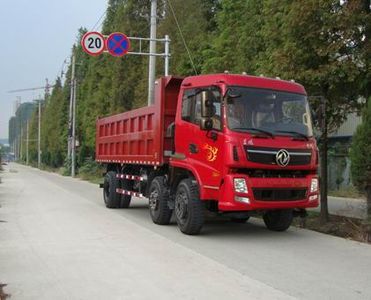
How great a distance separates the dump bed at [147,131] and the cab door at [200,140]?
39.0 inches

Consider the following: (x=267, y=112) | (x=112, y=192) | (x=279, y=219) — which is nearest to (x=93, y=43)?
(x=112, y=192)

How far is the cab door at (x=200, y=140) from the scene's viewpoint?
11891 mm

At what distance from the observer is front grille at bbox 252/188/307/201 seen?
1171 centimetres

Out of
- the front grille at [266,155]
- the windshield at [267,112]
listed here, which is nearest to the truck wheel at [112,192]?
the windshield at [267,112]

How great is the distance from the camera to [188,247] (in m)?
11.2

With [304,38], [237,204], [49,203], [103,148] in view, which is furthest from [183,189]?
[49,203]

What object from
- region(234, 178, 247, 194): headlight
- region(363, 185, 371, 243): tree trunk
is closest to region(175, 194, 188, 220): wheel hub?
region(234, 178, 247, 194): headlight

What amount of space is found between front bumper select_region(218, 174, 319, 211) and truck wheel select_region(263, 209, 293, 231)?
3.93ft

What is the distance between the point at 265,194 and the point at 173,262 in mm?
2787

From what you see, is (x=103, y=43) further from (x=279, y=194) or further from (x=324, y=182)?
(x=279, y=194)

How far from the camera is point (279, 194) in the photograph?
11938 millimetres

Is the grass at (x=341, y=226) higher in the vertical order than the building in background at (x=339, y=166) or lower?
lower

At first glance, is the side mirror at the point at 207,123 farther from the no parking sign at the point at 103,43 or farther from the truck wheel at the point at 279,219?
the no parking sign at the point at 103,43

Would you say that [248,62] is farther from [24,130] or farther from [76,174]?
[24,130]
